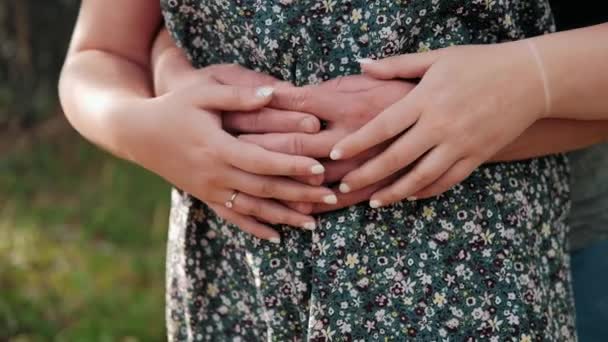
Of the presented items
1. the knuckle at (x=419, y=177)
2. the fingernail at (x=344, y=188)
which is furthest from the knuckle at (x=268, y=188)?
the knuckle at (x=419, y=177)

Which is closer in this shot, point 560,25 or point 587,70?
point 587,70

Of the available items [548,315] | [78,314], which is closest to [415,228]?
[548,315]

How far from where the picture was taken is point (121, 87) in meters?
1.58

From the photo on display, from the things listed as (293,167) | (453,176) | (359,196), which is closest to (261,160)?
(293,167)

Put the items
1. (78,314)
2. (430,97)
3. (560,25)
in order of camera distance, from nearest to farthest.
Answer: (430,97), (560,25), (78,314)

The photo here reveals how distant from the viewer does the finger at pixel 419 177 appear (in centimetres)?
129

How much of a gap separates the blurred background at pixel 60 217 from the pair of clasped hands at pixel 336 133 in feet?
5.57

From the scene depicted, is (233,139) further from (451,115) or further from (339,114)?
(451,115)

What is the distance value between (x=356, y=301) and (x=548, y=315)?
1.06ft

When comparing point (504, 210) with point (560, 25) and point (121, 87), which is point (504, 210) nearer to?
point (560, 25)

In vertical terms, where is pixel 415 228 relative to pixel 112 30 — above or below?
below

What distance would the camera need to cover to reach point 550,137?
55.2 inches

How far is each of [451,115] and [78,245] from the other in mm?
2583

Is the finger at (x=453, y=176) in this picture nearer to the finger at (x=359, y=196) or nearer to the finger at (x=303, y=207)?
the finger at (x=359, y=196)
